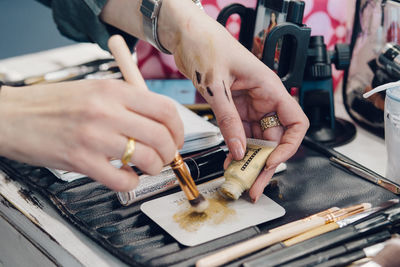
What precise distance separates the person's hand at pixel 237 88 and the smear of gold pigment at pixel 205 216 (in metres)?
0.04

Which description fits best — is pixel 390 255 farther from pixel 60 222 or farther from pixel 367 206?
pixel 60 222

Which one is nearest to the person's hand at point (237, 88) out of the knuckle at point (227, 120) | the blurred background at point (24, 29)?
the knuckle at point (227, 120)

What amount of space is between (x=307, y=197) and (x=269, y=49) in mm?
238

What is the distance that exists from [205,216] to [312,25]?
0.48 meters

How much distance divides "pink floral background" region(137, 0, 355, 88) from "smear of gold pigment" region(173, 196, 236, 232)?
0.42 metres

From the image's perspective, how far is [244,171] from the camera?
1.67 feet

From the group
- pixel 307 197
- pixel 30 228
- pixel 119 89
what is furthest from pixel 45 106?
pixel 307 197

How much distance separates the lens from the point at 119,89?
1.29 feet

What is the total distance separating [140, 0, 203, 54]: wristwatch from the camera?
25.8 inches

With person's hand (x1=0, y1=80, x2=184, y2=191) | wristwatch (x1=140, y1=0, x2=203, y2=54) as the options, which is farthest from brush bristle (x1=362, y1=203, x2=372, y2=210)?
wristwatch (x1=140, y1=0, x2=203, y2=54)

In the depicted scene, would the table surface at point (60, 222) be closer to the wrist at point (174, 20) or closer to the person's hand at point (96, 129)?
the person's hand at point (96, 129)

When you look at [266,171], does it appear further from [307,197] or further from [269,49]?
[269,49]

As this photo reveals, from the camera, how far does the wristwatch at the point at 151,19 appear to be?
66cm

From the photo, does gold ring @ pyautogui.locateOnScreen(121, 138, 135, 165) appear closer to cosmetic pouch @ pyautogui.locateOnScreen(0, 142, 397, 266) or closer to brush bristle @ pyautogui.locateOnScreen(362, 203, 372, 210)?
cosmetic pouch @ pyautogui.locateOnScreen(0, 142, 397, 266)
